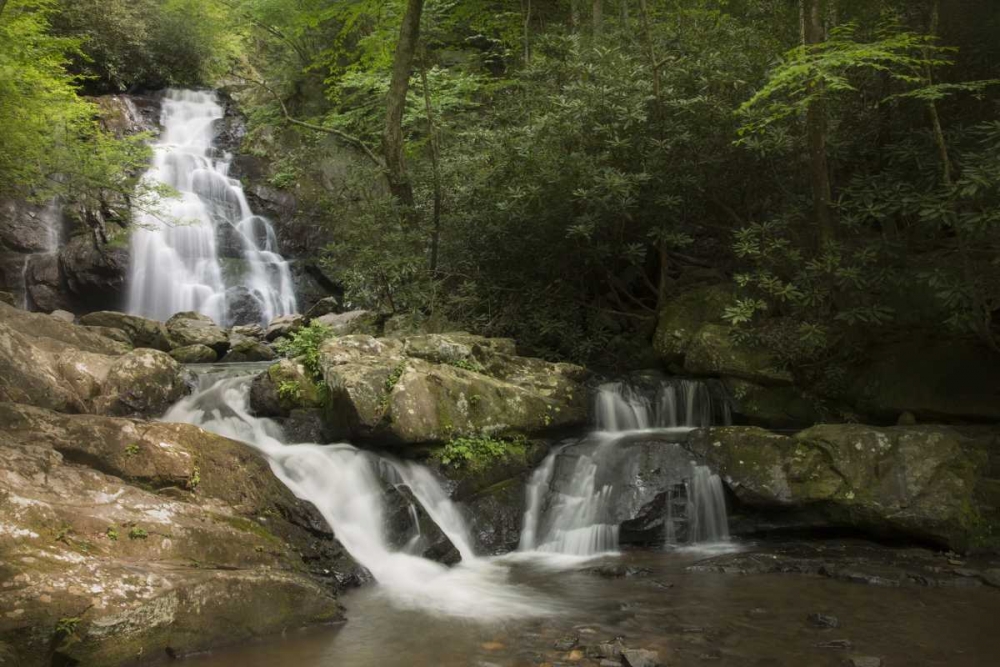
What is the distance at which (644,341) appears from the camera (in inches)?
458

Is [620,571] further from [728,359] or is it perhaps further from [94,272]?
[94,272]

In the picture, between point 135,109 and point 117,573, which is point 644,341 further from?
point 135,109

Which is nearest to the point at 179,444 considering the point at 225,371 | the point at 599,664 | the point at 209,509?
the point at 209,509

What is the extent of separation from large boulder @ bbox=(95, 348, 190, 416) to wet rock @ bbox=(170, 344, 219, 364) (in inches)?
139

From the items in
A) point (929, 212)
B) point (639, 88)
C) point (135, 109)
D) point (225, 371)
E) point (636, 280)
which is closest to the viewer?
point (929, 212)

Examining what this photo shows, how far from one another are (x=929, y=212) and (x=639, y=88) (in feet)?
15.0

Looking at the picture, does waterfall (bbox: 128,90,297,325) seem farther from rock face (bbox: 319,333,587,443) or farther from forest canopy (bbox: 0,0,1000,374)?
rock face (bbox: 319,333,587,443)

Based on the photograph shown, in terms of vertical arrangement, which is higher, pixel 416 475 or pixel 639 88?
pixel 639 88

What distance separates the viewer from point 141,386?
9.06 m

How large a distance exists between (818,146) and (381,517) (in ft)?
22.6

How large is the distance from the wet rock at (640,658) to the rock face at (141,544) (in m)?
2.37

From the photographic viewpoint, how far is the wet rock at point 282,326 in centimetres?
1569

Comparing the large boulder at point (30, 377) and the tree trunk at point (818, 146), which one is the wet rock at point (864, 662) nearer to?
the tree trunk at point (818, 146)

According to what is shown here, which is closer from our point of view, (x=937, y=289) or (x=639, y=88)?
(x=937, y=289)
